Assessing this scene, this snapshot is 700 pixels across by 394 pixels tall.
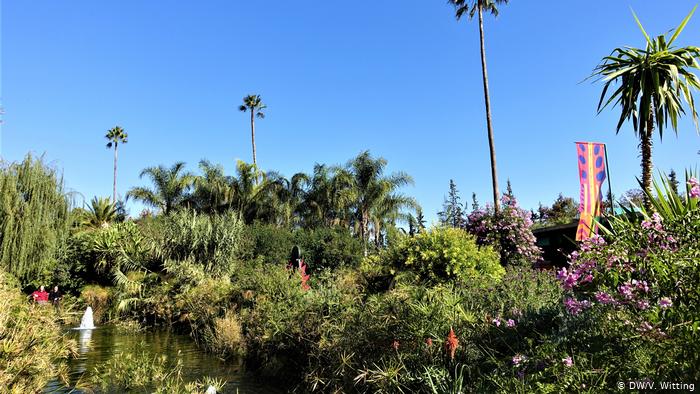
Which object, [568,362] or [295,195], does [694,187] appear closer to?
[568,362]

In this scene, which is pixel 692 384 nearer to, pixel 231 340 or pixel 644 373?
pixel 644 373

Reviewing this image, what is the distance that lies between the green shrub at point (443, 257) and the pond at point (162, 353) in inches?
182

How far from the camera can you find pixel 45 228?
18.2 m

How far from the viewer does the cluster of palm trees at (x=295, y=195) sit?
32.2 m

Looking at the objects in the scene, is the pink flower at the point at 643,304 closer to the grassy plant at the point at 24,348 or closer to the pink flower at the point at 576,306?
the pink flower at the point at 576,306

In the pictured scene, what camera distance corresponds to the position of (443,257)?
11.4 metres

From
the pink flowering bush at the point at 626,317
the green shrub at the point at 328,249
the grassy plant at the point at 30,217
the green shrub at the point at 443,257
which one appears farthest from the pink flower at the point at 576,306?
the green shrub at the point at 328,249

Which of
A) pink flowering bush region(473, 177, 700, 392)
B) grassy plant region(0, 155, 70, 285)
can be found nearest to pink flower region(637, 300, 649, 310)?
pink flowering bush region(473, 177, 700, 392)

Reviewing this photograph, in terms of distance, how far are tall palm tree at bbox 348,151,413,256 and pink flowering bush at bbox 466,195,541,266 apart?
1873 centimetres

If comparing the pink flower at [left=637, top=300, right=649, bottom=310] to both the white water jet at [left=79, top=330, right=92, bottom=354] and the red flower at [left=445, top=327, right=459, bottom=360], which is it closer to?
the red flower at [left=445, top=327, right=459, bottom=360]

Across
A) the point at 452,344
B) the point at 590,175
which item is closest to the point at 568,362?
the point at 452,344

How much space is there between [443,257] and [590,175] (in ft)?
25.1

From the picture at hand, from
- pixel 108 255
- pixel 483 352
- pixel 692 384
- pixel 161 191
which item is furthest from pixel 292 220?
pixel 692 384

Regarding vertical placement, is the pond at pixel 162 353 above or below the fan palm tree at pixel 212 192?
below
